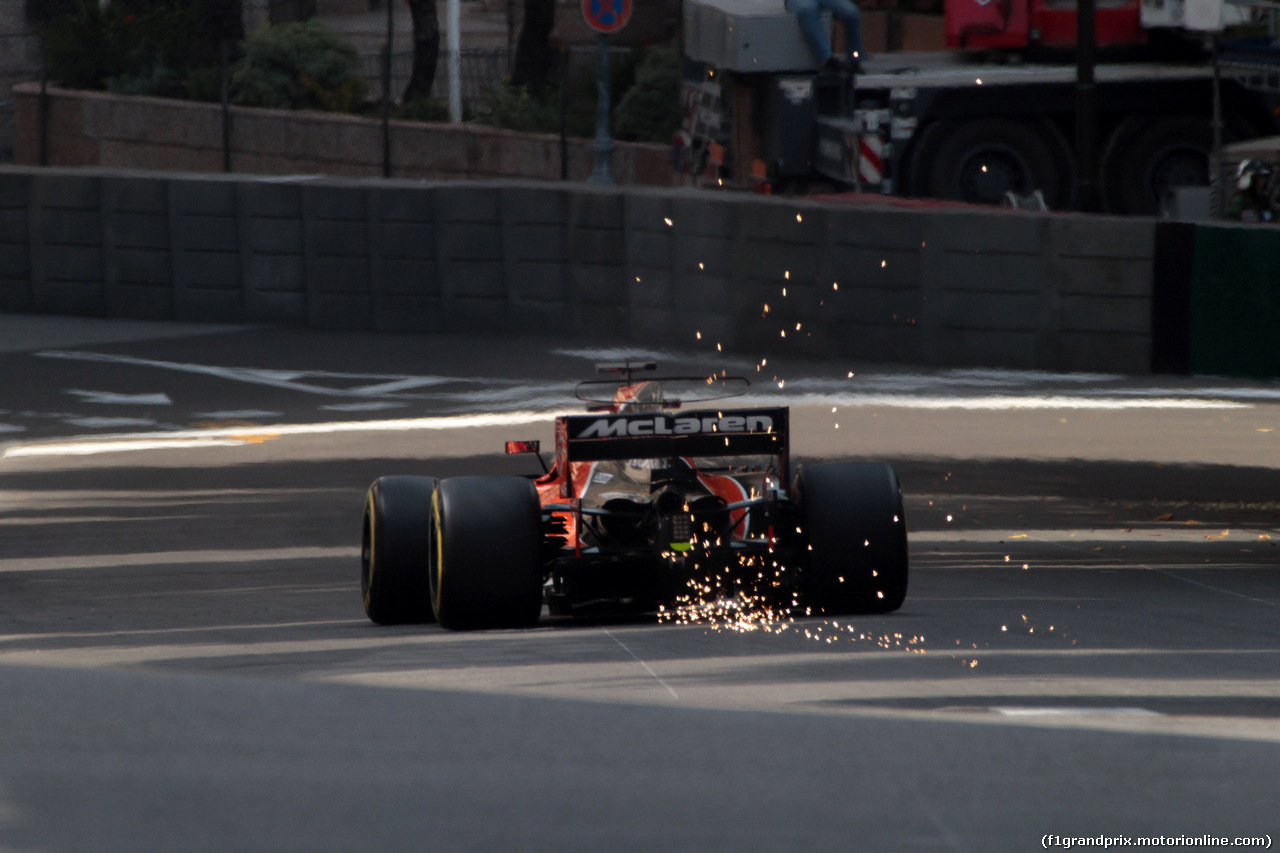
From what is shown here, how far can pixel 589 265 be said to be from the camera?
1978 centimetres

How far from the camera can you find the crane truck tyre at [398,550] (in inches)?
327

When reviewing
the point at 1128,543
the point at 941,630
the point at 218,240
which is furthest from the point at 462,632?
the point at 218,240

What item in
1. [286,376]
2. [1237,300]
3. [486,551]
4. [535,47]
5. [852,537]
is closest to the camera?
[486,551]

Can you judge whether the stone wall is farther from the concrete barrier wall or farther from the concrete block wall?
the concrete barrier wall

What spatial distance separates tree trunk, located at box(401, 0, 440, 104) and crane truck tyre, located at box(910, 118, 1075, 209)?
14.8m

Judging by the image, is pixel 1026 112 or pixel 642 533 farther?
pixel 1026 112

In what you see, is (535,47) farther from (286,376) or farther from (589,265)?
(286,376)

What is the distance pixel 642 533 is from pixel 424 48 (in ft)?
96.4

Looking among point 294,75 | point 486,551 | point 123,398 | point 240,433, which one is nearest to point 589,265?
point 123,398

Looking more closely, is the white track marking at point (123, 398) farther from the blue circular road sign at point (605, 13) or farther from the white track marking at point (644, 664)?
the white track marking at point (644, 664)

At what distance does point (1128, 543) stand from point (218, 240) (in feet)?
39.5

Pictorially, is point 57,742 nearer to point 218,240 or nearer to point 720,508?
point 720,508

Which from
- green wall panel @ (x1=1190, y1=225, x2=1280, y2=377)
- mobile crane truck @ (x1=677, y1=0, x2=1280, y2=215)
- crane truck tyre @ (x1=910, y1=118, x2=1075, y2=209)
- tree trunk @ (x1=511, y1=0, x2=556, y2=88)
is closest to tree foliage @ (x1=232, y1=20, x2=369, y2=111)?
tree trunk @ (x1=511, y1=0, x2=556, y2=88)

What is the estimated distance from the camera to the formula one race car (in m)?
7.87
